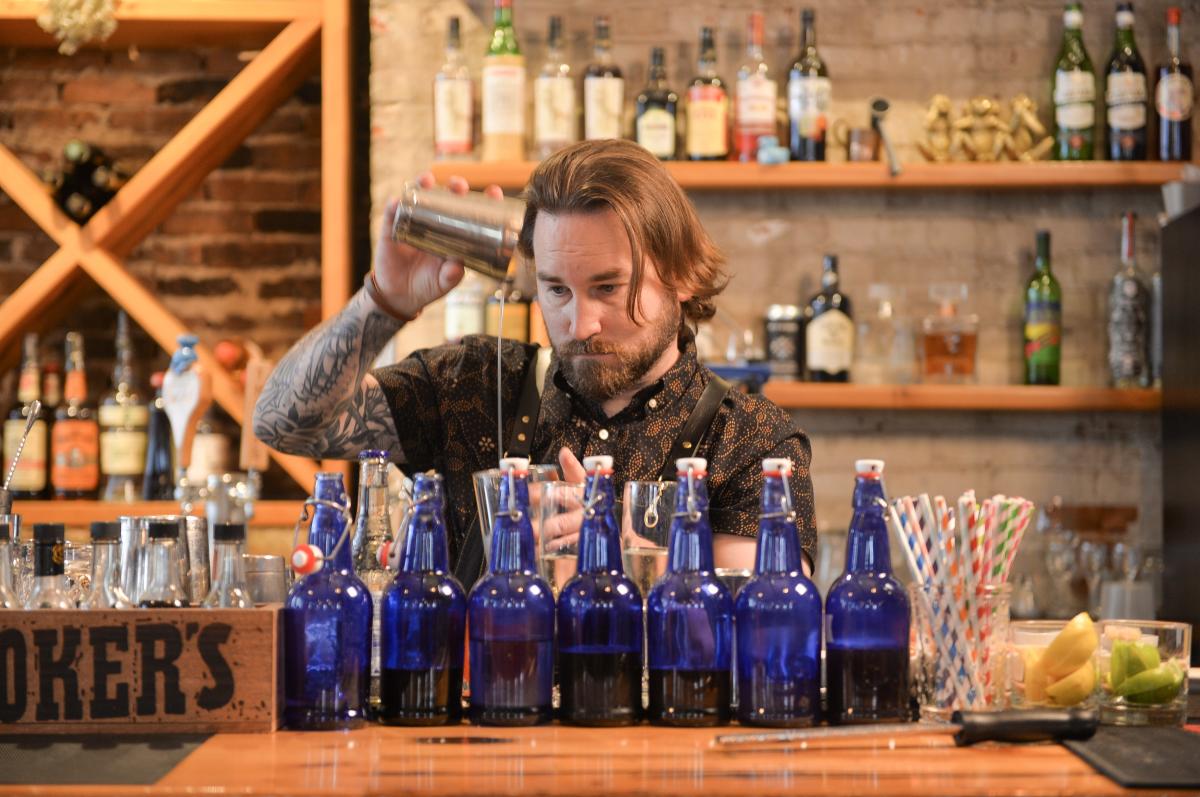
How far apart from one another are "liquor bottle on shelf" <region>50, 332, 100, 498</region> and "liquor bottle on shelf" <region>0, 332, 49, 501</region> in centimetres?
3

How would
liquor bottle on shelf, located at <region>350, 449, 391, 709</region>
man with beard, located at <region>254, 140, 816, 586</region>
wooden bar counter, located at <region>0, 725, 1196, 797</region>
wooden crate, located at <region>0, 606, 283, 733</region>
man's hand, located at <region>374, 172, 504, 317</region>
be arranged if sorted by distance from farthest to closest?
man with beard, located at <region>254, 140, 816, 586</region> → man's hand, located at <region>374, 172, 504, 317</region> → liquor bottle on shelf, located at <region>350, 449, 391, 709</region> → wooden crate, located at <region>0, 606, 283, 733</region> → wooden bar counter, located at <region>0, 725, 1196, 797</region>

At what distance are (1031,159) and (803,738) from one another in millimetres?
2430

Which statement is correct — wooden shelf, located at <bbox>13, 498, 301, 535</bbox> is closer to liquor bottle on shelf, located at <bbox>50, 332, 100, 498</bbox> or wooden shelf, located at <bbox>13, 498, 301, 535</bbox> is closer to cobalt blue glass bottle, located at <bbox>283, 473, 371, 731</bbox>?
liquor bottle on shelf, located at <bbox>50, 332, 100, 498</bbox>

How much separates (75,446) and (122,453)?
4.5 inches

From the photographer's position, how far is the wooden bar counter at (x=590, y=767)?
1.09 metres

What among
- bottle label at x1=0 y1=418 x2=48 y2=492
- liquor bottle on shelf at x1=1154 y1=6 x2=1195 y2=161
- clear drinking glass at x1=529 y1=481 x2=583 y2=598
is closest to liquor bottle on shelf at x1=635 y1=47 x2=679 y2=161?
liquor bottle on shelf at x1=1154 y1=6 x2=1195 y2=161

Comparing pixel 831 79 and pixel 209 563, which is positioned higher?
pixel 831 79

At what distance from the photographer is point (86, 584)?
5.07ft

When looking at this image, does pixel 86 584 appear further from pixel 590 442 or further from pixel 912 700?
pixel 912 700

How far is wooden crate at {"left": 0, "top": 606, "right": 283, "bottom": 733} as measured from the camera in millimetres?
1280

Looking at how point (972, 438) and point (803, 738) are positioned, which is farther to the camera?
point (972, 438)

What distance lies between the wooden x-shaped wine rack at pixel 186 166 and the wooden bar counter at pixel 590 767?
7.18 ft

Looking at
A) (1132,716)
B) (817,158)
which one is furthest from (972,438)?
(1132,716)

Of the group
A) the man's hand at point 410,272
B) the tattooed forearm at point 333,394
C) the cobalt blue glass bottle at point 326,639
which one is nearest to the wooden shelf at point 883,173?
the tattooed forearm at point 333,394
